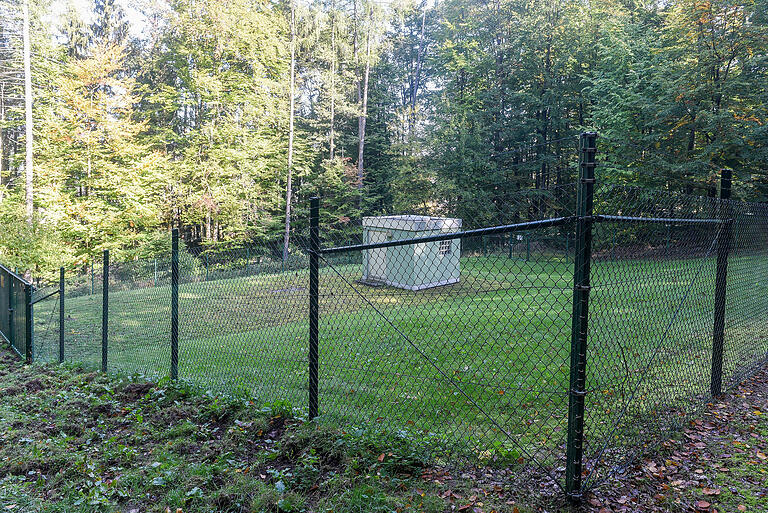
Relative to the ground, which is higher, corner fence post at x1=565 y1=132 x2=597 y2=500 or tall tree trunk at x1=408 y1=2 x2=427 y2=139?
tall tree trunk at x1=408 y1=2 x2=427 y2=139

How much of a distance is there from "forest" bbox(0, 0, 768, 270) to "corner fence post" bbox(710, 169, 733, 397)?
9.72 m

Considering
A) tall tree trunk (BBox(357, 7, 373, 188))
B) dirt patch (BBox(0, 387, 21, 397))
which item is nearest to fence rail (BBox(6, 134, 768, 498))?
dirt patch (BBox(0, 387, 21, 397))

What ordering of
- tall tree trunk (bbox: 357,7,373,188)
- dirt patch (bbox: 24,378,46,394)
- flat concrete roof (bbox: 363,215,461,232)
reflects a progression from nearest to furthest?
dirt patch (bbox: 24,378,46,394) < flat concrete roof (bbox: 363,215,461,232) < tall tree trunk (bbox: 357,7,373,188)

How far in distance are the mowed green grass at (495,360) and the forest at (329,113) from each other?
8.02 metres

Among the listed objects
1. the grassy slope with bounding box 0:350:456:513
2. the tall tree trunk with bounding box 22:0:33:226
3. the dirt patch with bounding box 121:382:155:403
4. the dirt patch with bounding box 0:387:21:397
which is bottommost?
the dirt patch with bounding box 0:387:21:397

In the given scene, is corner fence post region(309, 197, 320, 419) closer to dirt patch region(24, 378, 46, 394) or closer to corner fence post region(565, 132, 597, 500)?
corner fence post region(565, 132, 597, 500)

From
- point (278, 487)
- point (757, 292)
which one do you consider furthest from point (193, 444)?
point (757, 292)

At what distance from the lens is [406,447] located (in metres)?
3.08

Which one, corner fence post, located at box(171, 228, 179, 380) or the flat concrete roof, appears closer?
corner fence post, located at box(171, 228, 179, 380)

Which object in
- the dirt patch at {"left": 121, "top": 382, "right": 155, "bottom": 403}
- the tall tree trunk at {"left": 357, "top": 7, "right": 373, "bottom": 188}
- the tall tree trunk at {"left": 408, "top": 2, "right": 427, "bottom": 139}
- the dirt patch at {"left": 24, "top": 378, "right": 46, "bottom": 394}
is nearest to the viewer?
the dirt patch at {"left": 121, "top": 382, "right": 155, "bottom": 403}

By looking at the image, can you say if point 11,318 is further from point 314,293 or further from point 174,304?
point 314,293

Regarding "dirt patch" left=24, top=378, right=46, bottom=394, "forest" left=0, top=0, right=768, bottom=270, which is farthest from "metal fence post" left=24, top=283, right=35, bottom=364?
"forest" left=0, top=0, right=768, bottom=270

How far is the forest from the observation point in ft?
49.3

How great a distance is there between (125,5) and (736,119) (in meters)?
28.0
